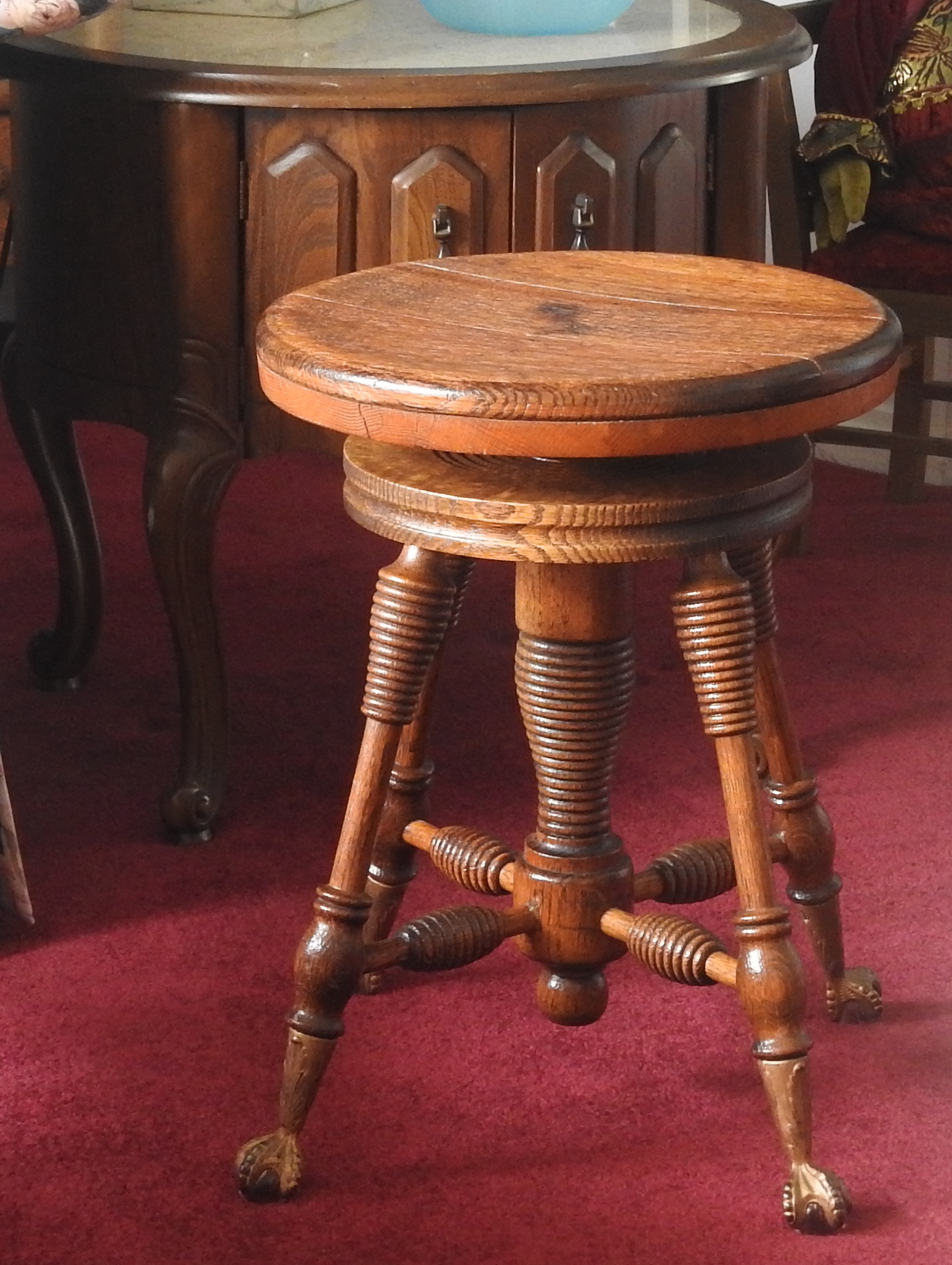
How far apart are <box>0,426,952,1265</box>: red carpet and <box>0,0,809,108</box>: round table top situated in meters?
0.80

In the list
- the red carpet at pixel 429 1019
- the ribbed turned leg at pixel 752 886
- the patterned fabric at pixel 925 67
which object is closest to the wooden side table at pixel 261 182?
the red carpet at pixel 429 1019

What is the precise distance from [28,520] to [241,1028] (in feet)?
5.14

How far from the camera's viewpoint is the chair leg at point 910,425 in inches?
116

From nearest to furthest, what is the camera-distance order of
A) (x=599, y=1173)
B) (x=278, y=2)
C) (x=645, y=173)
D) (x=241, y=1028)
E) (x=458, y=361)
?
(x=458, y=361) < (x=599, y=1173) < (x=241, y=1028) < (x=645, y=173) < (x=278, y=2)

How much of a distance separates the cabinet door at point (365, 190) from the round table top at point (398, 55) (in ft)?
0.12

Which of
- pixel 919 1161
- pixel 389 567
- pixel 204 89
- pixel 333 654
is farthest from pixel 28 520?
pixel 919 1161

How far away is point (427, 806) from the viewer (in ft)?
5.50

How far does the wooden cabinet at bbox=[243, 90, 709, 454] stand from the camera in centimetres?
172

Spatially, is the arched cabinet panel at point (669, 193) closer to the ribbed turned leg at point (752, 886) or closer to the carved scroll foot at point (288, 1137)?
the ribbed turned leg at point (752, 886)

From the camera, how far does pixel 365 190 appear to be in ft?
5.71

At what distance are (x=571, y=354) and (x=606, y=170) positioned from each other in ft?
1.89

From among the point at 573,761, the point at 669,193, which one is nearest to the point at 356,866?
the point at 573,761

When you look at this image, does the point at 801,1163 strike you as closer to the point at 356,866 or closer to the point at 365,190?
the point at 356,866

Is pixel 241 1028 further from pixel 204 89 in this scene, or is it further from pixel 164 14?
pixel 164 14
